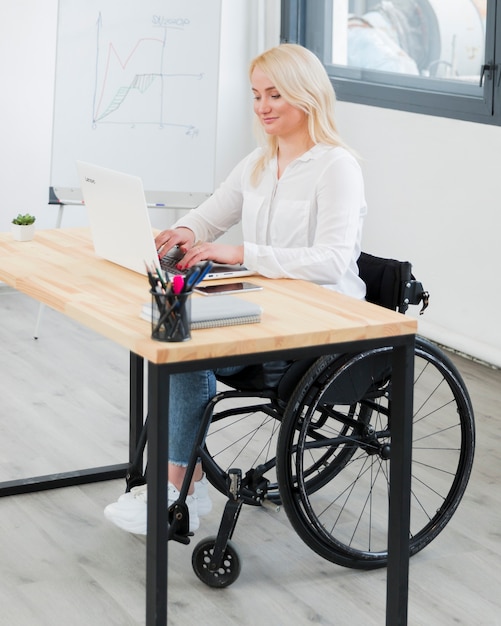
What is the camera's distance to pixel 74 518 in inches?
105

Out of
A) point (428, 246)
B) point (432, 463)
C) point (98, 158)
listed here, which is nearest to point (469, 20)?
point (428, 246)

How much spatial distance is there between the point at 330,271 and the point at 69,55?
2453 millimetres

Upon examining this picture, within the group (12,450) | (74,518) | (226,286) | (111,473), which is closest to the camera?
(226,286)

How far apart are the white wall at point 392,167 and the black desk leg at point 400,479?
2064 mm

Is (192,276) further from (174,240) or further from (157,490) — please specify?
(174,240)

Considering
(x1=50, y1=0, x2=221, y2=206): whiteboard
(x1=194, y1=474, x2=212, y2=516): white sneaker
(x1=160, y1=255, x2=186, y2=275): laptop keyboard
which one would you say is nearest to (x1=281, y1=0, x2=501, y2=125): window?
(x1=50, y1=0, x2=221, y2=206): whiteboard

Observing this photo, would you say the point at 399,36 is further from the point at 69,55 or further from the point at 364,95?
the point at 69,55

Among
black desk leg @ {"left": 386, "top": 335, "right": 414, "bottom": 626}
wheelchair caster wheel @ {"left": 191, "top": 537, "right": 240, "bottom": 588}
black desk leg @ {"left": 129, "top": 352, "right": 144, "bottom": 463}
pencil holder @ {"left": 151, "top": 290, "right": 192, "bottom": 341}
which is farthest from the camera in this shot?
black desk leg @ {"left": 129, "top": 352, "right": 144, "bottom": 463}

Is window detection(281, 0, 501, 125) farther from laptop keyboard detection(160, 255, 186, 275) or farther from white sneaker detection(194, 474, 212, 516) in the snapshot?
white sneaker detection(194, 474, 212, 516)

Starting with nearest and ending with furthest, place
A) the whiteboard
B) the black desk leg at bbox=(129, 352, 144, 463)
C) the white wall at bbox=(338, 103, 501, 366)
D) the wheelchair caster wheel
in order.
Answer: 1. the wheelchair caster wheel
2. the black desk leg at bbox=(129, 352, 144, 463)
3. the white wall at bbox=(338, 103, 501, 366)
4. the whiteboard

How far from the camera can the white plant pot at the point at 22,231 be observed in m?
2.68

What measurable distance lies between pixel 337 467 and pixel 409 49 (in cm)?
238

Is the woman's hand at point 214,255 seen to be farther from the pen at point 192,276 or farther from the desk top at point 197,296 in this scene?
the pen at point 192,276

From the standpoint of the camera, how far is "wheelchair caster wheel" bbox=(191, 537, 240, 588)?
2.31m
